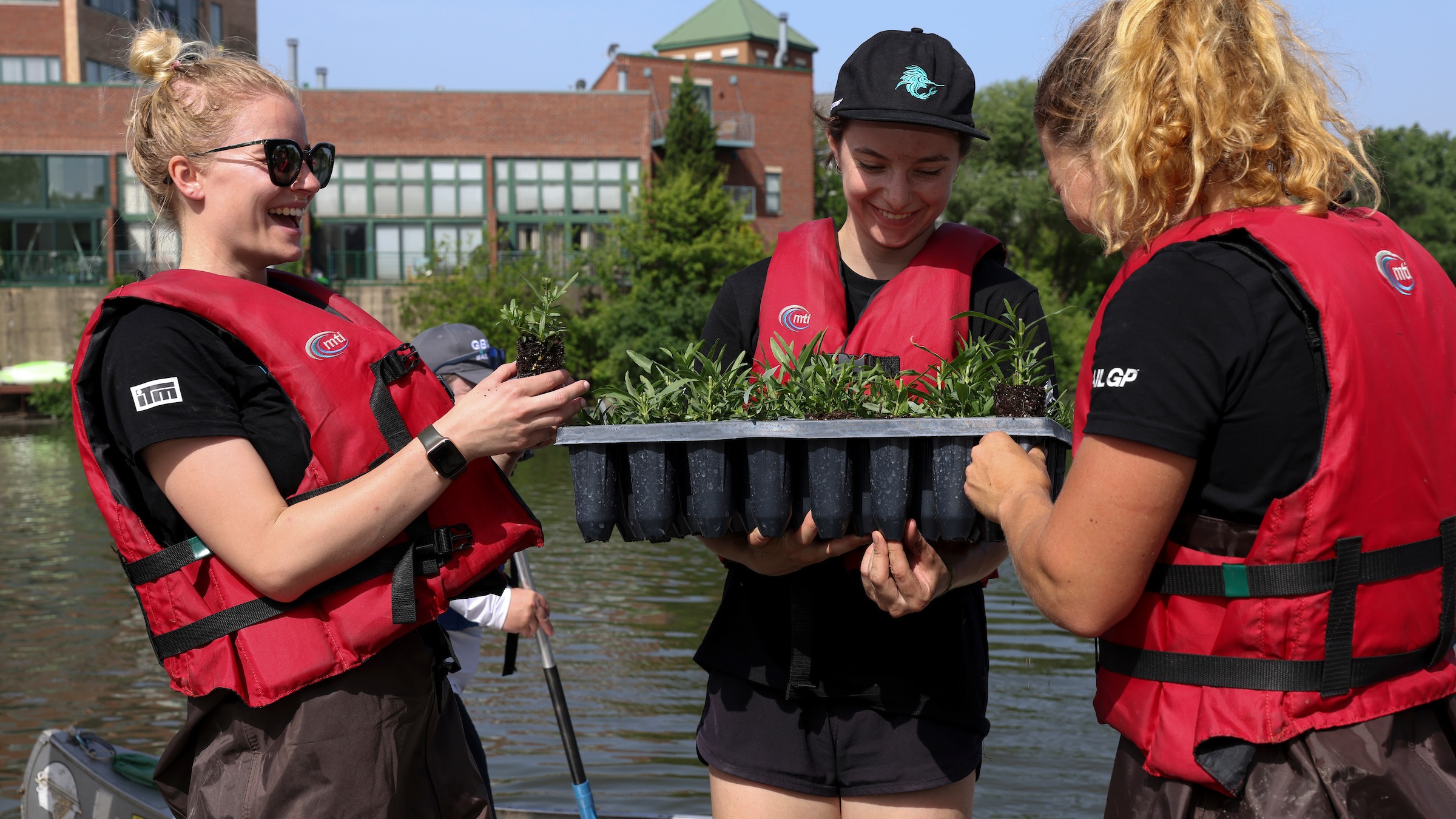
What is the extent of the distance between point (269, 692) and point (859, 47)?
204 centimetres

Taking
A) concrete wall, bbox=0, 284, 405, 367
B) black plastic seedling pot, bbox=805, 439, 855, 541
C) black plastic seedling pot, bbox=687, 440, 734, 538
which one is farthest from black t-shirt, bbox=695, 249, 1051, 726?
concrete wall, bbox=0, 284, 405, 367

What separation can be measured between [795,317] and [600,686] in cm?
645

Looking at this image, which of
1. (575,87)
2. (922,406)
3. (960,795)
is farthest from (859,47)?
(575,87)

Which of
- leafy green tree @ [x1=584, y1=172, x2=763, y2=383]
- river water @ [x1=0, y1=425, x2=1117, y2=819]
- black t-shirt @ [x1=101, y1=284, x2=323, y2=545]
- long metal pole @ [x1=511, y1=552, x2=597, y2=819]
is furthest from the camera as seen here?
leafy green tree @ [x1=584, y1=172, x2=763, y2=383]

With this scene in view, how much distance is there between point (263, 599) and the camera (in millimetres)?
2596

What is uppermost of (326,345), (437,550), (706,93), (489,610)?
(706,93)

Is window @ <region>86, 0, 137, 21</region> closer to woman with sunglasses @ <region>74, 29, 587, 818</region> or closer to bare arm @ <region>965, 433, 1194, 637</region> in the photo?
woman with sunglasses @ <region>74, 29, 587, 818</region>

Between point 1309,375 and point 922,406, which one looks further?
point 922,406

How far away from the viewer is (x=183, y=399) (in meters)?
2.46

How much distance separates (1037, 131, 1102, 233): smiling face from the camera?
7.63 feet

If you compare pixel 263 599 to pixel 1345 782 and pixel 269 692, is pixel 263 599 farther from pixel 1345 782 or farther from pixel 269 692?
pixel 1345 782

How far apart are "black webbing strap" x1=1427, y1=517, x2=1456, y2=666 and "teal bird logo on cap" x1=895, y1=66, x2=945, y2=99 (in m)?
1.45

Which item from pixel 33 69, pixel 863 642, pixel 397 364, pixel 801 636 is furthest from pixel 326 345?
pixel 33 69

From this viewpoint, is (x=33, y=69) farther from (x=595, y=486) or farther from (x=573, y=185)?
(x=595, y=486)
